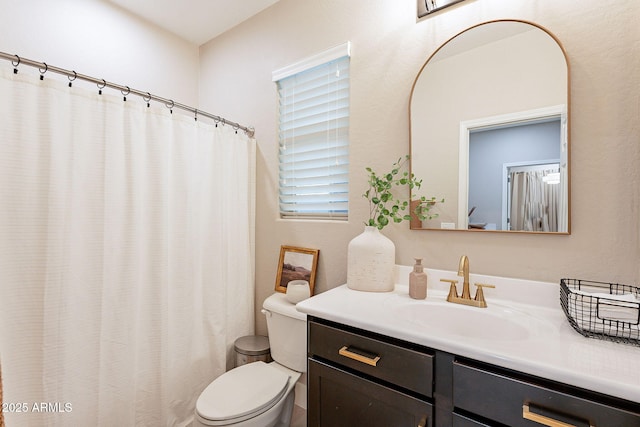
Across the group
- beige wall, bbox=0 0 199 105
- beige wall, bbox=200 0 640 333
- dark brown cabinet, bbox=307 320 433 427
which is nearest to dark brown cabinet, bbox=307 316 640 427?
dark brown cabinet, bbox=307 320 433 427

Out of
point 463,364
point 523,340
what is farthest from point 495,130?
point 463,364

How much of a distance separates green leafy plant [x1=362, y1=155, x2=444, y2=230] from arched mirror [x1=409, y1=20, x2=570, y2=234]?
4 centimetres

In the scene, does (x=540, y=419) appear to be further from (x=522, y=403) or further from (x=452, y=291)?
(x=452, y=291)

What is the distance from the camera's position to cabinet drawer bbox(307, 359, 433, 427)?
2.91 ft

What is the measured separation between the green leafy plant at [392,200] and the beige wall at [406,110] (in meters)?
0.06

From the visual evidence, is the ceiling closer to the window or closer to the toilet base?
the window

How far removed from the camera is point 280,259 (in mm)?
1923

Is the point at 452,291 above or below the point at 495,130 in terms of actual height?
below

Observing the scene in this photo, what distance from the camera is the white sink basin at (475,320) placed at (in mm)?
989

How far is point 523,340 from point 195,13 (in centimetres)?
260

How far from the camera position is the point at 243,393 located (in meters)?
1.35

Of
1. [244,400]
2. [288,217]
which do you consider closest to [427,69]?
[288,217]

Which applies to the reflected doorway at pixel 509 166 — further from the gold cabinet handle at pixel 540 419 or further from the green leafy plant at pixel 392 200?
the gold cabinet handle at pixel 540 419

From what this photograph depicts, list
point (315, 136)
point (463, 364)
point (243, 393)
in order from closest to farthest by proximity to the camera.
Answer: point (463, 364) → point (243, 393) → point (315, 136)
